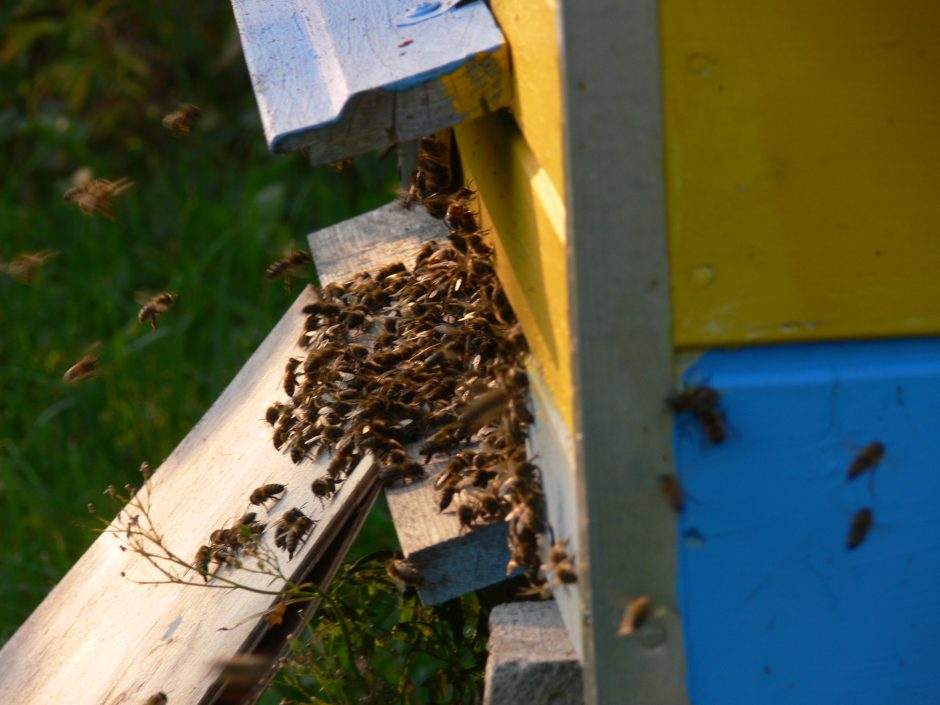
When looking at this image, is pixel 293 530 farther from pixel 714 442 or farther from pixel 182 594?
pixel 714 442

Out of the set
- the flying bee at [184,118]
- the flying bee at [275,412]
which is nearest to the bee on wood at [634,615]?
the flying bee at [275,412]

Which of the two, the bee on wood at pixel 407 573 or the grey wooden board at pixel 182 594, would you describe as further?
the grey wooden board at pixel 182 594

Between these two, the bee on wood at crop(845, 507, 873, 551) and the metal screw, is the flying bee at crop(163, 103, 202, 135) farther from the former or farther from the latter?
the bee on wood at crop(845, 507, 873, 551)

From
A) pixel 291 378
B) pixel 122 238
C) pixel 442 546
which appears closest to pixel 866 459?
pixel 442 546

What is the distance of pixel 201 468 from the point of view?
334 cm

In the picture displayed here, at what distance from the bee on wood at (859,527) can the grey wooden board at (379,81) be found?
95cm

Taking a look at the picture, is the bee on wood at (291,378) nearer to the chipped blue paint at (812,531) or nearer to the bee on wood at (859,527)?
the chipped blue paint at (812,531)

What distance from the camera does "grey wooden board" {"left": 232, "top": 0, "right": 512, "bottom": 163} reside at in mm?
2041

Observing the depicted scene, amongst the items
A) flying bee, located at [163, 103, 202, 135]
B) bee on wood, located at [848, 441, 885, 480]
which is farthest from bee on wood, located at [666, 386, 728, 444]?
flying bee, located at [163, 103, 202, 135]

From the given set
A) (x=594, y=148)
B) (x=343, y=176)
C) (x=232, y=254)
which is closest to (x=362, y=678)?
(x=594, y=148)

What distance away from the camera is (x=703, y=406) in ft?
6.01

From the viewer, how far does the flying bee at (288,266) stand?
3.57 m

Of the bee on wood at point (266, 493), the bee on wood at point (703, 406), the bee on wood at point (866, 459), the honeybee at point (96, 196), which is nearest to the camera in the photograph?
the bee on wood at point (703, 406)

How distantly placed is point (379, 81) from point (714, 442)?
83 cm
